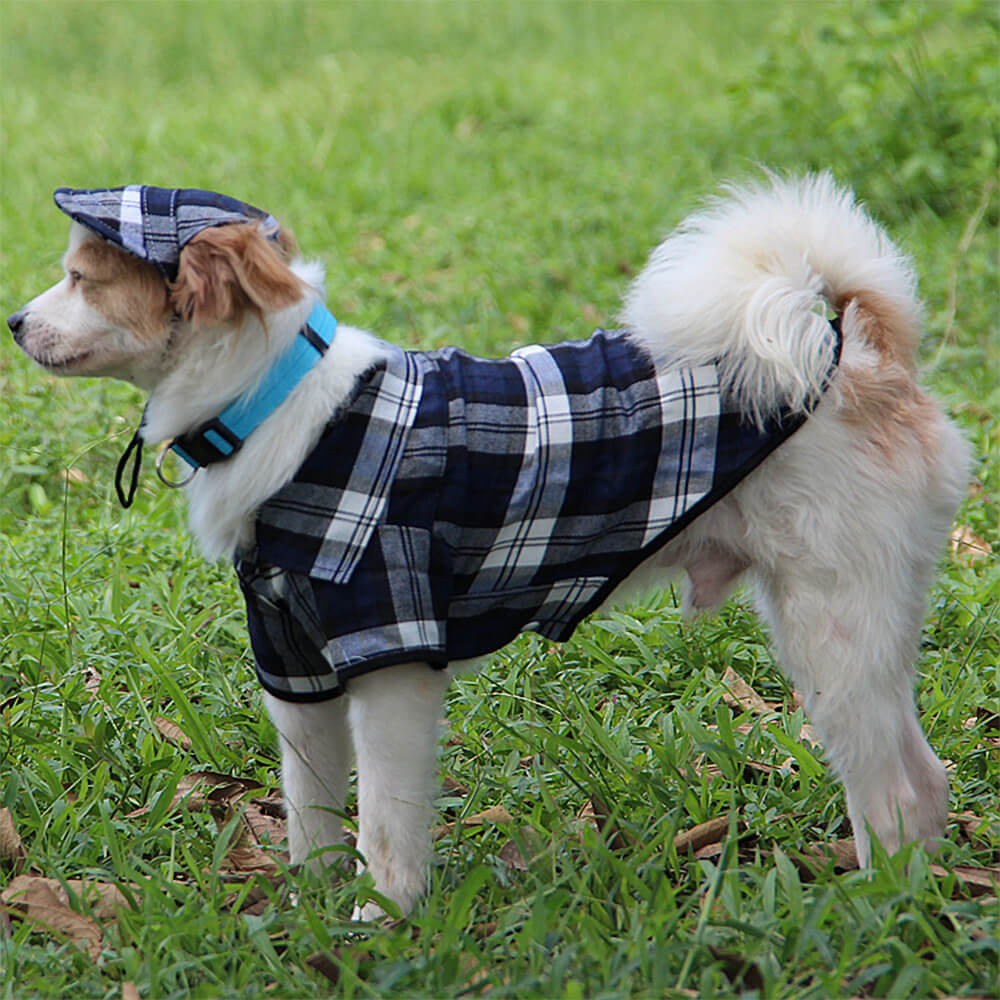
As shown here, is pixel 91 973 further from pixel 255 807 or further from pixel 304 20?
pixel 304 20

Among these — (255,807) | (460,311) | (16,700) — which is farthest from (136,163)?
(255,807)

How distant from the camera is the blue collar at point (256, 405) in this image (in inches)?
95.3

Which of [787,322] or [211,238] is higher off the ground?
[211,238]

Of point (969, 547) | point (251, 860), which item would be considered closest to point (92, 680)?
point (251, 860)

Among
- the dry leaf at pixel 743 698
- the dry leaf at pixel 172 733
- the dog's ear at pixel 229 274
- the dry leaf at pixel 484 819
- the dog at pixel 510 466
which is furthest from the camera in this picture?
the dry leaf at pixel 743 698

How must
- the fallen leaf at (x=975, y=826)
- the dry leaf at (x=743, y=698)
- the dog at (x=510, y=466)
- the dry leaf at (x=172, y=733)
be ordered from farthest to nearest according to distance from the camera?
the dry leaf at (x=743, y=698), the dry leaf at (x=172, y=733), the fallen leaf at (x=975, y=826), the dog at (x=510, y=466)

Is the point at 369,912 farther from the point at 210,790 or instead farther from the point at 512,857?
the point at 210,790

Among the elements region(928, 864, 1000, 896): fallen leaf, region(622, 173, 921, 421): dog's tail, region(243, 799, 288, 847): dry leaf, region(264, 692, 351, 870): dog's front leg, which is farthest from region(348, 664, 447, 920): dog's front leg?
region(928, 864, 1000, 896): fallen leaf

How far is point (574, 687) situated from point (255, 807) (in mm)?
896

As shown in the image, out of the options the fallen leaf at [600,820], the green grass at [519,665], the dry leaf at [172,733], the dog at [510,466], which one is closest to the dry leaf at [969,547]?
the green grass at [519,665]

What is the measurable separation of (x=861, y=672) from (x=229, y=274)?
140cm

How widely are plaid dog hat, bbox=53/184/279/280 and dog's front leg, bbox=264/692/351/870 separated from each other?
0.93m

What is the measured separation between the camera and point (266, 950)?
91.2 inches

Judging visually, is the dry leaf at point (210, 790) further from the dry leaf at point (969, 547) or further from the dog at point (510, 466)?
the dry leaf at point (969, 547)
